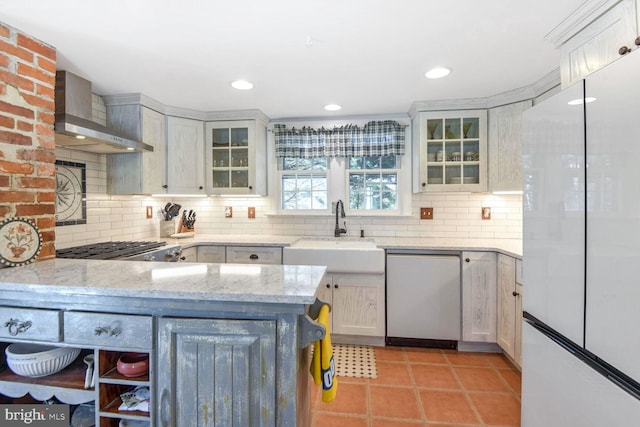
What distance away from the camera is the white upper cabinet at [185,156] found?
294cm

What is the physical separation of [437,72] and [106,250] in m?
2.68

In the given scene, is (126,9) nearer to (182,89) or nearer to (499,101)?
(182,89)

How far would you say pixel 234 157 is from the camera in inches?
125

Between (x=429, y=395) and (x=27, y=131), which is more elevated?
(x=27, y=131)

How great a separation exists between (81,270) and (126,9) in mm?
1259

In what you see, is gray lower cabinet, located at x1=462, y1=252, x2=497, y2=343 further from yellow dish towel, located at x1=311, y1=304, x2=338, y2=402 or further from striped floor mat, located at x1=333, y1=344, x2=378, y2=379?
yellow dish towel, located at x1=311, y1=304, x2=338, y2=402

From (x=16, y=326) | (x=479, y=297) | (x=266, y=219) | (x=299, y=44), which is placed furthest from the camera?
(x=266, y=219)

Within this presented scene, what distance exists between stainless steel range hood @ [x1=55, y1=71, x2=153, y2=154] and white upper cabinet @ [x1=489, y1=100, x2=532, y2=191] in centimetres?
302

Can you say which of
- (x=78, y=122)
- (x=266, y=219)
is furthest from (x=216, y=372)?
(x=266, y=219)

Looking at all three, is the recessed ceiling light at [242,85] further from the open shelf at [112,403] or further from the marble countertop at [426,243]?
the open shelf at [112,403]

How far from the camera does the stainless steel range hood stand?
1833 mm

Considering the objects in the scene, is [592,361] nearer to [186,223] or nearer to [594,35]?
[594,35]

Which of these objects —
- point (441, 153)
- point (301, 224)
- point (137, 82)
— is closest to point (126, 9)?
point (137, 82)

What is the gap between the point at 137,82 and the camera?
2352mm
